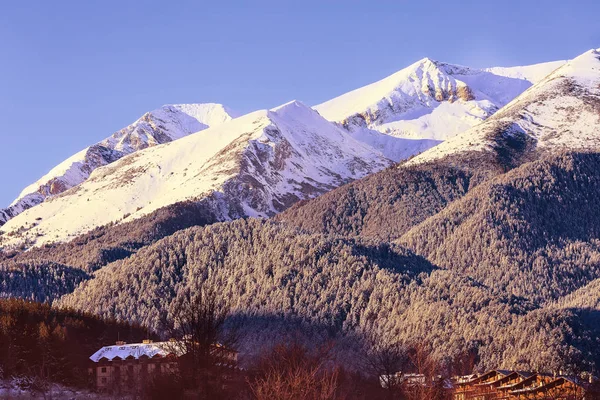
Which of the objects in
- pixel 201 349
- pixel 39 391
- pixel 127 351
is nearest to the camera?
pixel 201 349

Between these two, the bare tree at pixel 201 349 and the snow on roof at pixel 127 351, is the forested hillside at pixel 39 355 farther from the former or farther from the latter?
the bare tree at pixel 201 349

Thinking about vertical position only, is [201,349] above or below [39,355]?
above

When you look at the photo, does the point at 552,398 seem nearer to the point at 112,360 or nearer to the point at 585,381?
the point at 585,381

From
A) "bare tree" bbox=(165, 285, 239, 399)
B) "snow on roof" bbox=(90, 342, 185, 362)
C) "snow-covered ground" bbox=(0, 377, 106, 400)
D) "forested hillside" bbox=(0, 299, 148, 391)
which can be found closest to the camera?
"bare tree" bbox=(165, 285, 239, 399)

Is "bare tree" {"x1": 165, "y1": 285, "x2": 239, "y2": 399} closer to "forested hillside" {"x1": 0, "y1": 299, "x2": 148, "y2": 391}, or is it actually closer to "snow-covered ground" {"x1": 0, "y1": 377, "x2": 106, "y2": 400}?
"snow-covered ground" {"x1": 0, "y1": 377, "x2": 106, "y2": 400}

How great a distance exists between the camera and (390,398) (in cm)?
14612

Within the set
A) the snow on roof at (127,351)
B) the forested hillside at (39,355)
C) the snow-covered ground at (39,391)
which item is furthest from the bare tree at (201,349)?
the snow on roof at (127,351)

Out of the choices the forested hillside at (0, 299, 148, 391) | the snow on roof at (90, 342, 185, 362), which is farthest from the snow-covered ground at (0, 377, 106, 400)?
the snow on roof at (90, 342, 185, 362)

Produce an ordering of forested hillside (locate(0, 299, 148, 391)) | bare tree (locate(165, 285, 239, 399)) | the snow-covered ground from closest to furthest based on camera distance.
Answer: bare tree (locate(165, 285, 239, 399)) → the snow-covered ground → forested hillside (locate(0, 299, 148, 391))

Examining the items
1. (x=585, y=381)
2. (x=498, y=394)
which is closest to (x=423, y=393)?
(x=498, y=394)

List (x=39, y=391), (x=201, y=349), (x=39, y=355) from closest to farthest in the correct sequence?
(x=201, y=349) → (x=39, y=391) → (x=39, y=355)

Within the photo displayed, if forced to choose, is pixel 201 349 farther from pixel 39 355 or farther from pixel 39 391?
pixel 39 355

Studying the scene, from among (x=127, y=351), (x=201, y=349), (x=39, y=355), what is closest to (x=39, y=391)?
(x=39, y=355)

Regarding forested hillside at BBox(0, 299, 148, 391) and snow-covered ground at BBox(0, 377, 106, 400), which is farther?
forested hillside at BBox(0, 299, 148, 391)
